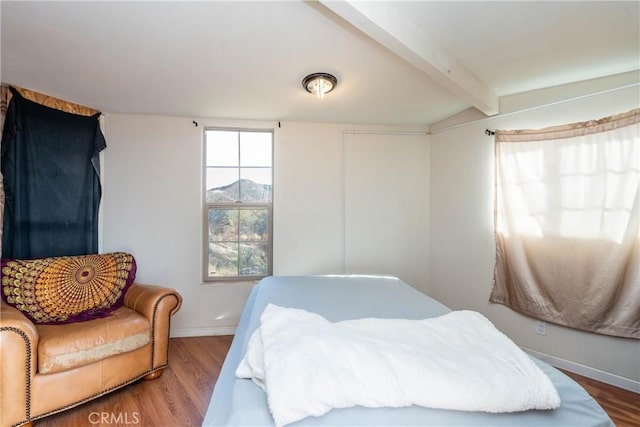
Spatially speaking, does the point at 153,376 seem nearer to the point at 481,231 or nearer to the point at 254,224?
the point at 254,224

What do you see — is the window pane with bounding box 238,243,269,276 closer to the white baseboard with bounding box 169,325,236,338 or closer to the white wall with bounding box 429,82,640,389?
the white baseboard with bounding box 169,325,236,338

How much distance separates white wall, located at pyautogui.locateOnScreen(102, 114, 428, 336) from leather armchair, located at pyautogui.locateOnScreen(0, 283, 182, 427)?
674 millimetres

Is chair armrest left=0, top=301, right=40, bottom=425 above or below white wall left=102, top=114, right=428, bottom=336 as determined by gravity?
below

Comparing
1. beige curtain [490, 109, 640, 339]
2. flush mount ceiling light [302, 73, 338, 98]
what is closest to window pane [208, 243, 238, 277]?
flush mount ceiling light [302, 73, 338, 98]

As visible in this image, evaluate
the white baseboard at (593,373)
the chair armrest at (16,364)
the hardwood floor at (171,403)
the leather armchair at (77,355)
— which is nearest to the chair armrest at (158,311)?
the leather armchair at (77,355)

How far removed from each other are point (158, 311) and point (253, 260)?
1.06 metres

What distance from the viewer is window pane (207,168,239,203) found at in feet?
9.70

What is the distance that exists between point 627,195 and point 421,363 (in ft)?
6.78

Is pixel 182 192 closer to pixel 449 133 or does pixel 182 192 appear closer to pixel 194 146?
pixel 194 146

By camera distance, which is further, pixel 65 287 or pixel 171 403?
pixel 65 287

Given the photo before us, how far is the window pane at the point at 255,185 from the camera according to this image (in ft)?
9.86

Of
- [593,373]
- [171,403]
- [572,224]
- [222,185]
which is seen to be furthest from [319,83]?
[593,373]

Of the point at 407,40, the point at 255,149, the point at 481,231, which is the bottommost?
the point at 481,231

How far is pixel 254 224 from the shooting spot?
119 inches
